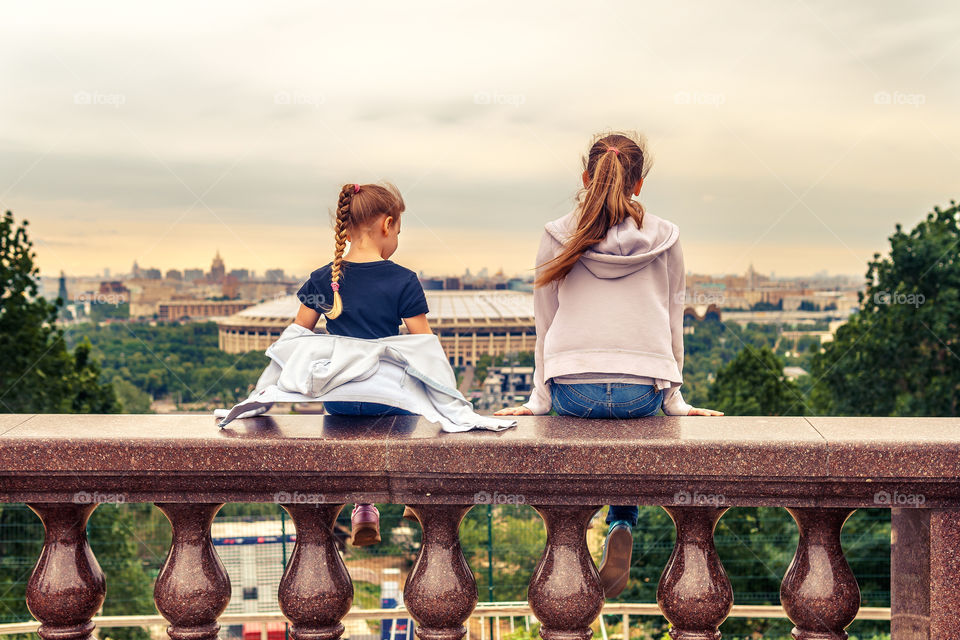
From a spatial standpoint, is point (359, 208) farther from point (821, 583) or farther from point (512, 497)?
point (821, 583)

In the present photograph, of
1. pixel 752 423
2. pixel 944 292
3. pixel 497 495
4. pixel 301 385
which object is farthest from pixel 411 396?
pixel 944 292

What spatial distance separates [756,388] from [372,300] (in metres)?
39.5

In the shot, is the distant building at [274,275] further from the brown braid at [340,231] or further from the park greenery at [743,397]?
the brown braid at [340,231]

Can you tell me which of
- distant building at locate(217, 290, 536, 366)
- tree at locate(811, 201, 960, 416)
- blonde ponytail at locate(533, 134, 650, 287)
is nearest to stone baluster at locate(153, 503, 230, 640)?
blonde ponytail at locate(533, 134, 650, 287)

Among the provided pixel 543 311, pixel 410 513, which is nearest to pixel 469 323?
pixel 543 311

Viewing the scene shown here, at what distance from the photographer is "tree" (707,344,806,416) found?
134 feet

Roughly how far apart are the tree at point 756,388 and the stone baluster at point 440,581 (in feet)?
126

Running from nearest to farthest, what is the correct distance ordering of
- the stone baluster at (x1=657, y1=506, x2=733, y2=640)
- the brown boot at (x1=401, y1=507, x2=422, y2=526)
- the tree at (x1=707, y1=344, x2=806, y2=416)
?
the stone baluster at (x1=657, y1=506, x2=733, y2=640) → the brown boot at (x1=401, y1=507, x2=422, y2=526) → the tree at (x1=707, y1=344, x2=806, y2=416)

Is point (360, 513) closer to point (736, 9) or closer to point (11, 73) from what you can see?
point (11, 73)

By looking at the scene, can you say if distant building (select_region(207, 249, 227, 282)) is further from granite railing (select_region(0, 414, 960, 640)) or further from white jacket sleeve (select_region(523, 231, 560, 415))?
granite railing (select_region(0, 414, 960, 640))

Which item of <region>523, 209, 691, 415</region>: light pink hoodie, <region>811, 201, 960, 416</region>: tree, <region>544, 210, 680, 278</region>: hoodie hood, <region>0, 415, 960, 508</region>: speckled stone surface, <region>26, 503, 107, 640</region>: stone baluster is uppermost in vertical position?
<region>811, 201, 960, 416</region>: tree

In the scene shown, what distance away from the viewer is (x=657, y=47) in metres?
97.9

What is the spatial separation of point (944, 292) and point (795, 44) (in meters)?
70.7

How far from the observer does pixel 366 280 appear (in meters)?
4.01
